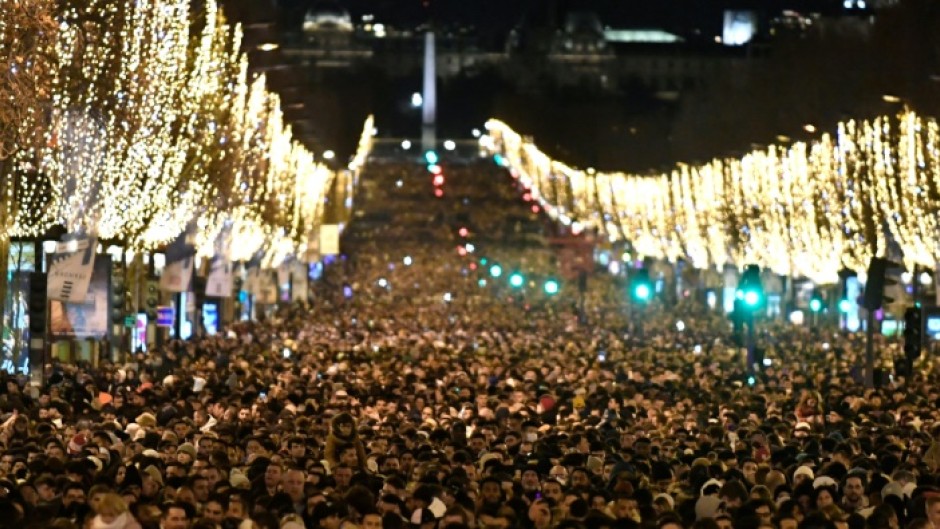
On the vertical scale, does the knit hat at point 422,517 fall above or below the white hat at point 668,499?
above

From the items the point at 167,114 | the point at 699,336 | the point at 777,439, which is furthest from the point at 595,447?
the point at 699,336

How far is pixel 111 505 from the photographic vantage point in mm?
14812

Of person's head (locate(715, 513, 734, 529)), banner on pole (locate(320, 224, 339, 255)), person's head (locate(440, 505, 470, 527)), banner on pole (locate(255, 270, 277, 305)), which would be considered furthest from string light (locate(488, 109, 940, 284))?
person's head (locate(440, 505, 470, 527))

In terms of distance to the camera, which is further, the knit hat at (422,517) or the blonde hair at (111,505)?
the knit hat at (422,517)

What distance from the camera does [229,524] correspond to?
48.9 feet

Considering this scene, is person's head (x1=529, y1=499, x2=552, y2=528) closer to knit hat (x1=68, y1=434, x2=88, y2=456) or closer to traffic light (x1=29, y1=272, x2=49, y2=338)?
knit hat (x1=68, y1=434, x2=88, y2=456)

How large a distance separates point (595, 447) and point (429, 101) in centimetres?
16160

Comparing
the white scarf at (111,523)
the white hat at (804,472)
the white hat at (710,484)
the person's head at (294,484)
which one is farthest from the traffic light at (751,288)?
the white scarf at (111,523)

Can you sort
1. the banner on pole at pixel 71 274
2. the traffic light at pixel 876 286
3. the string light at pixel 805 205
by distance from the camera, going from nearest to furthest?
the traffic light at pixel 876 286, the banner on pole at pixel 71 274, the string light at pixel 805 205

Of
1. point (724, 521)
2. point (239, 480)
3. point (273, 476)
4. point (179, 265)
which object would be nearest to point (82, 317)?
point (179, 265)

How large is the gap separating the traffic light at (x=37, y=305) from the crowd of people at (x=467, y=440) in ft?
2.59

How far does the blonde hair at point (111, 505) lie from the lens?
14805 mm

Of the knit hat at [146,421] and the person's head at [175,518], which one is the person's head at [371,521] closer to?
the person's head at [175,518]

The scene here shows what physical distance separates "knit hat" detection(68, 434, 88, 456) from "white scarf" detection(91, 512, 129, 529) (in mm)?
6442
